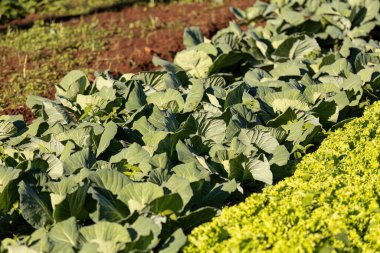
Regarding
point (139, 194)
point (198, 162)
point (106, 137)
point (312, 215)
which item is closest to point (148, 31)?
point (106, 137)

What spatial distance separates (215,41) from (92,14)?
14.6 ft

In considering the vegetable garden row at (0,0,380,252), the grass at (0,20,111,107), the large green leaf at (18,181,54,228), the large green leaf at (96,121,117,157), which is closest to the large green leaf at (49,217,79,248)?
the vegetable garden row at (0,0,380,252)

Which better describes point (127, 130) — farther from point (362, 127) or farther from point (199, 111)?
point (362, 127)

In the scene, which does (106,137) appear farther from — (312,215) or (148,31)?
(148,31)

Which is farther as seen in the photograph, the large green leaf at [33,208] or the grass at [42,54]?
the grass at [42,54]

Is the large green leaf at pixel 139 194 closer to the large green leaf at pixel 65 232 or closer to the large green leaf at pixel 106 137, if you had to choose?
the large green leaf at pixel 65 232

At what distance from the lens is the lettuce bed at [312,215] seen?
3.97 metres

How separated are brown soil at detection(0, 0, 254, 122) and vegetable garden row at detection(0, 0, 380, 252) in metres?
1.62

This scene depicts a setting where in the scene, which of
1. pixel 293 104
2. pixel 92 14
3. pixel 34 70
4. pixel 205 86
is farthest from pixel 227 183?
pixel 92 14

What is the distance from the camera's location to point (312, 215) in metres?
4.25

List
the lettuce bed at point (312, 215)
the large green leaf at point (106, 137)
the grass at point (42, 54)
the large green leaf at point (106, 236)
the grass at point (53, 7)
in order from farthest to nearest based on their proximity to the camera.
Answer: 1. the grass at point (53, 7)
2. the grass at point (42, 54)
3. the large green leaf at point (106, 137)
4. the lettuce bed at point (312, 215)
5. the large green leaf at point (106, 236)

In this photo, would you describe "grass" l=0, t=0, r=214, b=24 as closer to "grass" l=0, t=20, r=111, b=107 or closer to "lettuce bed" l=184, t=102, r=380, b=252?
"grass" l=0, t=20, r=111, b=107

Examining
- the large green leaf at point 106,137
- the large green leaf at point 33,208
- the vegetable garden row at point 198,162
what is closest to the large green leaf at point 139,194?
the vegetable garden row at point 198,162

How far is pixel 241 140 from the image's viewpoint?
530 centimetres
